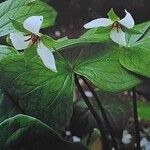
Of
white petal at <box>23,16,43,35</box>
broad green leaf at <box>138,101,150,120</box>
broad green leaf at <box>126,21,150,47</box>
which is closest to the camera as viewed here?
white petal at <box>23,16,43,35</box>

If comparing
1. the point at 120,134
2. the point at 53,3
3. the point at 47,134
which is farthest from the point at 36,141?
the point at 53,3

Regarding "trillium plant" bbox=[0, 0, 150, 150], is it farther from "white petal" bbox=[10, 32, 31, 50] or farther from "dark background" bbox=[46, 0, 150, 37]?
"dark background" bbox=[46, 0, 150, 37]

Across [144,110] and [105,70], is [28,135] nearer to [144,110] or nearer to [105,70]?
[105,70]

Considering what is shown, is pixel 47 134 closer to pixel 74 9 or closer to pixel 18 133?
pixel 18 133

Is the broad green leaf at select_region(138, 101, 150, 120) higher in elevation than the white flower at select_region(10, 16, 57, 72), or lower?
lower

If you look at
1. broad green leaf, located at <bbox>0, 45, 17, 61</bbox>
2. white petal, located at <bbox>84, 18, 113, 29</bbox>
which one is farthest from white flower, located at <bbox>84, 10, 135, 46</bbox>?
broad green leaf, located at <bbox>0, 45, 17, 61</bbox>

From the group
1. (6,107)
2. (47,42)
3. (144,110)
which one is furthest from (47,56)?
(144,110)
